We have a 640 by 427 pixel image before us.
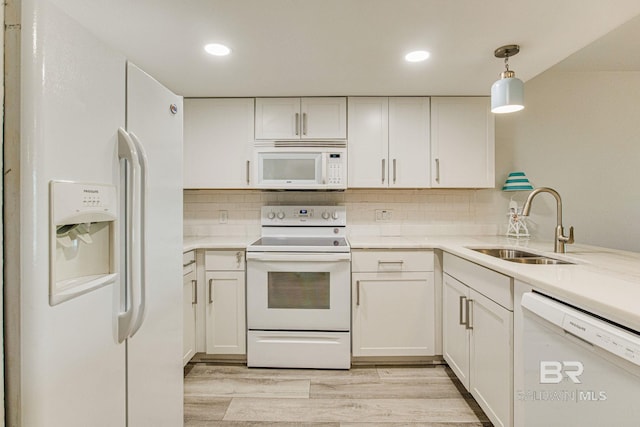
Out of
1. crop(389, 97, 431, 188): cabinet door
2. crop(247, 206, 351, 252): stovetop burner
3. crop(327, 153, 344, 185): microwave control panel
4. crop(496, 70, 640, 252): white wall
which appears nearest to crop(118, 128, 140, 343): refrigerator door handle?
crop(327, 153, 344, 185): microwave control panel

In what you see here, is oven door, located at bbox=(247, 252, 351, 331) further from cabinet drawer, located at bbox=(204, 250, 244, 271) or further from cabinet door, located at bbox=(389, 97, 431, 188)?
cabinet door, located at bbox=(389, 97, 431, 188)

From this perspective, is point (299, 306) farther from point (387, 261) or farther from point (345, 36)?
point (345, 36)

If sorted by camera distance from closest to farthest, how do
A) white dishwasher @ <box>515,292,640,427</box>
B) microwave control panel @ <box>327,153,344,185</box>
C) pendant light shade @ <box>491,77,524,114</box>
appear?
white dishwasher @ <box>515,292,640,427</box>
pendant light shade @ <box>491,77,524,114</box>
microwave control panel @ <box>327,153,344,185</box>

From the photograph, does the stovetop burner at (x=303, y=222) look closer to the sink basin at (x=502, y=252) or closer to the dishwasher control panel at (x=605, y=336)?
the sink basin at (x=502, y=252)

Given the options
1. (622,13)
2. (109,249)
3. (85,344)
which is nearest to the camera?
(85,344)

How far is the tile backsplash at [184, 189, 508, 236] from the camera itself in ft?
8.98

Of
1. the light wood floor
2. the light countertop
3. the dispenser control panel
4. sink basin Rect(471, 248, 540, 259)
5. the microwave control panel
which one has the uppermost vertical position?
the microwave control panel

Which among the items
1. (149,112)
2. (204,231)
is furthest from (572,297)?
(204,231)

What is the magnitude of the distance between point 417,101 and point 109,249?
235 cm

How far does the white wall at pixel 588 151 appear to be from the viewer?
259cm

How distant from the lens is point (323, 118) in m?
2.48

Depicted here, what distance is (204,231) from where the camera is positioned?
2.78 metres

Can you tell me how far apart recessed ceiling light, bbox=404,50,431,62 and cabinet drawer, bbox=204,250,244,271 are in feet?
5.55

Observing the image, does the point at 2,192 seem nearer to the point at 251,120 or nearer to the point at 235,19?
the point at 235,19
